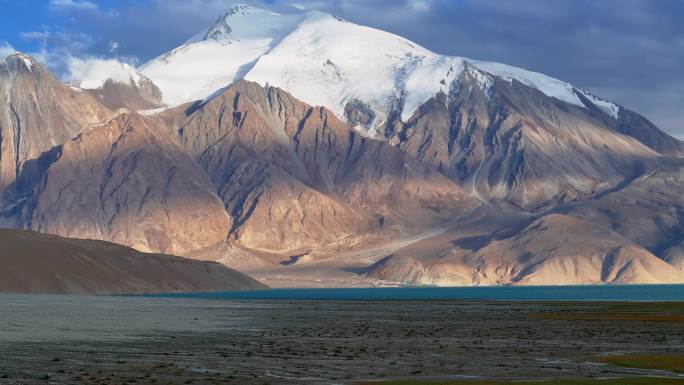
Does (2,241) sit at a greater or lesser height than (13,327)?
greater

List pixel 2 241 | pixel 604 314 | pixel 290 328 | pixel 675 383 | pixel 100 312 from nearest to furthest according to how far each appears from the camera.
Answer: pixel 675 383 → pixel 290 328 → pixel 100 312 → pixel 604 314 → pixel 2 241

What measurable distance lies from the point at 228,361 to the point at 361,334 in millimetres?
24566

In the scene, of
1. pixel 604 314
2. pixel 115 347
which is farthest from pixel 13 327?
pixel 604 314

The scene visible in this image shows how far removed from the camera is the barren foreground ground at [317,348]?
4822 cm

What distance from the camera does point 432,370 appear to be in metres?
51.4

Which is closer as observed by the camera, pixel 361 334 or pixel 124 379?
pixel 124 379

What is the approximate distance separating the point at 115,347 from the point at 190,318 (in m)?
36.8

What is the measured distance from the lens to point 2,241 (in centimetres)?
17850

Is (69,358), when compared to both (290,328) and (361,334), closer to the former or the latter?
(361,334)

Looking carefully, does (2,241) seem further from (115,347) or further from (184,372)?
(184,372)

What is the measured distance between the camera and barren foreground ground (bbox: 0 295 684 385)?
4822 cm

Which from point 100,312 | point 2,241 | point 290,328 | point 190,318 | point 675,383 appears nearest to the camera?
point 675,383

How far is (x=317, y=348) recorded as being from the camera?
63719mm

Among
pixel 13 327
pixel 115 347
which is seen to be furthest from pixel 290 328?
pixel 115 347
